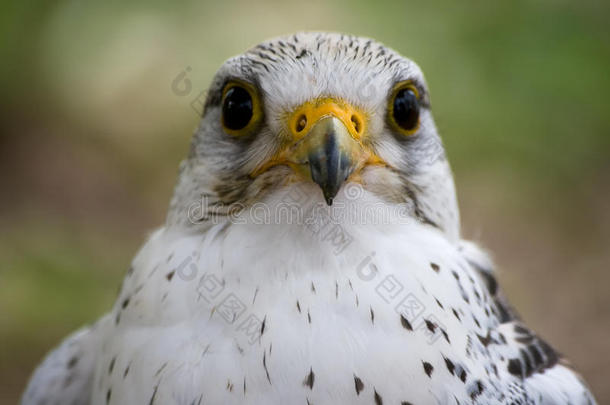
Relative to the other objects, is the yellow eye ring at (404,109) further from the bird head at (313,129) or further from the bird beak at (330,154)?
the bird beak at (330,154)

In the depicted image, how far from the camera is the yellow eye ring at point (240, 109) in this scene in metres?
2.51

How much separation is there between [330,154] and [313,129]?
14 cm

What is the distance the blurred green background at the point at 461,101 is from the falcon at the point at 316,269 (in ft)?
12.7

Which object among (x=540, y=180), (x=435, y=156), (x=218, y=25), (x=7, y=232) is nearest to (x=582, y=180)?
(x=540, y=180)

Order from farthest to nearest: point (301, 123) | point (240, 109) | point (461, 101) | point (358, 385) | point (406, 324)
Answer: point (461, 101) → point (240, 109) → point (301, 123) → point (406, 324) → point (358, 385)

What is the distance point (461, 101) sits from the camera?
664 cm

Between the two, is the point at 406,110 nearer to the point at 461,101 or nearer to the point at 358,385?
the point at 358,385

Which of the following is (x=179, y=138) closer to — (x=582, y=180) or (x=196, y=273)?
(x=582, y=180)

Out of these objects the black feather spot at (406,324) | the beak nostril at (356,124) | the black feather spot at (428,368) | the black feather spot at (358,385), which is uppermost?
the beak nostril at (356,124)

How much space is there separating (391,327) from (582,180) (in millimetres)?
5592

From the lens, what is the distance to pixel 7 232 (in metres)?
6.52

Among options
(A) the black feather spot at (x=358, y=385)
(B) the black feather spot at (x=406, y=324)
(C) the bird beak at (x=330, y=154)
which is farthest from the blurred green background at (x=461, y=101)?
(A) the black feather spot at (x=358, y=385)

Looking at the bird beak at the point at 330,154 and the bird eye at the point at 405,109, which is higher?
the bird eye at the point at 405,109

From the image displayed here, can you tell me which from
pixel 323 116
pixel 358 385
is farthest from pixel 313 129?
pixel 358 385
